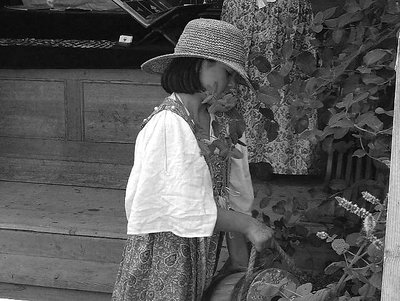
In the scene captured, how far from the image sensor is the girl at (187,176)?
102 inches

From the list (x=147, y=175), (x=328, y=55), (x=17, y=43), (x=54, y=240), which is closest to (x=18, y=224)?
(x=54, y=240)

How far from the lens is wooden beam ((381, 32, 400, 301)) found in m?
1.45

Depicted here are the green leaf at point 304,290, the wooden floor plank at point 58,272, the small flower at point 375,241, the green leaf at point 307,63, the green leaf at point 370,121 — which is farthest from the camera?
the wooden floor plank at point 58,272

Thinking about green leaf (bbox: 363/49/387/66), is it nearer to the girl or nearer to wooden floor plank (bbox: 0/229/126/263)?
the girl

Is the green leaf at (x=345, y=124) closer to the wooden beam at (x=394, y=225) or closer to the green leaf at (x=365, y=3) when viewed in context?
the green leaf at (x=365, y=3)

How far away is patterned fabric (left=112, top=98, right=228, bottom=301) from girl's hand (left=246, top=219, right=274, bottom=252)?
7.0 inches

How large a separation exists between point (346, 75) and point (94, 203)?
1932mm

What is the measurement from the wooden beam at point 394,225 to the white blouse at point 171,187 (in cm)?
114

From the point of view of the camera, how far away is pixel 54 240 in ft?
12.8

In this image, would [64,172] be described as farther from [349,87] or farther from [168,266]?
[349,87]

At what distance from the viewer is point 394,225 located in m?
1.47

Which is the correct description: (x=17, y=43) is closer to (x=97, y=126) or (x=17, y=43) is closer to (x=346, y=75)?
(x=97, y=126)

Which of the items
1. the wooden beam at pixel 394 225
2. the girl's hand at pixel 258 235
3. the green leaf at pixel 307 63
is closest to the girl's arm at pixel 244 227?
the girl's hand at pixel 258 235

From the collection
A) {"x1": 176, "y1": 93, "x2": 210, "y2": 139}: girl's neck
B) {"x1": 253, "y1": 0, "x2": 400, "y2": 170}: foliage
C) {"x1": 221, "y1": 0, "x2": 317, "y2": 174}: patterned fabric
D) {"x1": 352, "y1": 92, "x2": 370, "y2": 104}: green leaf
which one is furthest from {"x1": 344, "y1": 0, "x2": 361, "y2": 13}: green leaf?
{"x1": 221, "y1": 0, "x2": 317, "y2": 174}: patterned fabric
